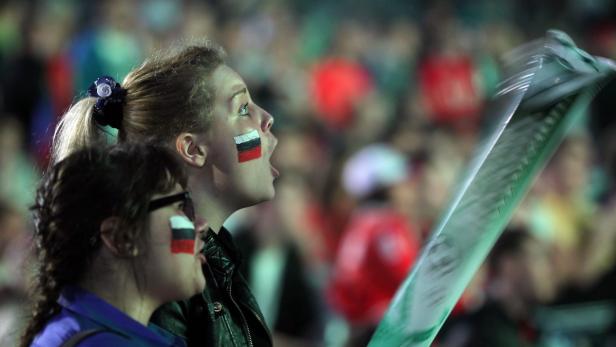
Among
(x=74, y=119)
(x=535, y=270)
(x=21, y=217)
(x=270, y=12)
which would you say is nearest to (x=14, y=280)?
(x=21, y=217)

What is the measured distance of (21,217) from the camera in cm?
569

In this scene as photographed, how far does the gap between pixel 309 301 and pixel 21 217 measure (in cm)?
160

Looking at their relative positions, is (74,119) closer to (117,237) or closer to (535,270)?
(117,237)

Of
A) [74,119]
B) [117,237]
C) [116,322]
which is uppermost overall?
[74,119]

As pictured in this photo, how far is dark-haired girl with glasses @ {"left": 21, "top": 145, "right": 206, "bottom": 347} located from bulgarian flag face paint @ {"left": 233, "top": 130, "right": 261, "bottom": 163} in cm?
41

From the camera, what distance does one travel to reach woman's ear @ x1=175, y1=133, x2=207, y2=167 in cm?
217

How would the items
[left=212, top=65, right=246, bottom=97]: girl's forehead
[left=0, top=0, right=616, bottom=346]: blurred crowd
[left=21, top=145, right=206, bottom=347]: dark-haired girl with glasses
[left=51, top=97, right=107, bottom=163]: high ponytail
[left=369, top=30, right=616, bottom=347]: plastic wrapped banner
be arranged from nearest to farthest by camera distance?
1. [left=21, top=145, right=206, bottom=347]: dark-haired girl with glasses
2. [left=369, top=30, right=616, bottom=347]: plastic wrapped banner
3. [left=51, top=97, right=107, bottom=163]: high ponytail
4. [left=212, top=65, right=246, bottom=97]: girl's forehead
5. [left=0, top=0, right=616, bottom=346]: blurred crowd

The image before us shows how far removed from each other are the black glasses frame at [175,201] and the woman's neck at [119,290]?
12 centimetres

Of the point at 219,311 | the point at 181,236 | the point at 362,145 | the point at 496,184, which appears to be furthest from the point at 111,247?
the point at 362,145

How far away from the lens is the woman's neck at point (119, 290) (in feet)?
5.69

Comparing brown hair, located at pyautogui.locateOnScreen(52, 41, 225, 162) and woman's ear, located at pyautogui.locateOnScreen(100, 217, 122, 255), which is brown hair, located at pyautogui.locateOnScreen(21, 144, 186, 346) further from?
brown hair, located at pyautogui.locateOnScreen(52, 41, 225, 162)

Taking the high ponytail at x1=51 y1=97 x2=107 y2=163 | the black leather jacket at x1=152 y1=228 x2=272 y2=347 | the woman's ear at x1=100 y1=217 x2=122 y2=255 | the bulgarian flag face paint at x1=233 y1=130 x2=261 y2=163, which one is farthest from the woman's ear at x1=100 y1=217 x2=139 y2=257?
the bulgarian flag face paint at x1=233 y1=130 x2=261 y2=163

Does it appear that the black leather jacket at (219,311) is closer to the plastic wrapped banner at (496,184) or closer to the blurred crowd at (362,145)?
the plastic wrapped banner at (496,184)

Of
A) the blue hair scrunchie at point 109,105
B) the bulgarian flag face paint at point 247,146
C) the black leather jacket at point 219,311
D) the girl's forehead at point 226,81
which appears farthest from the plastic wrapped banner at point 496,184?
the blue hair scrunchie at point 109,105
